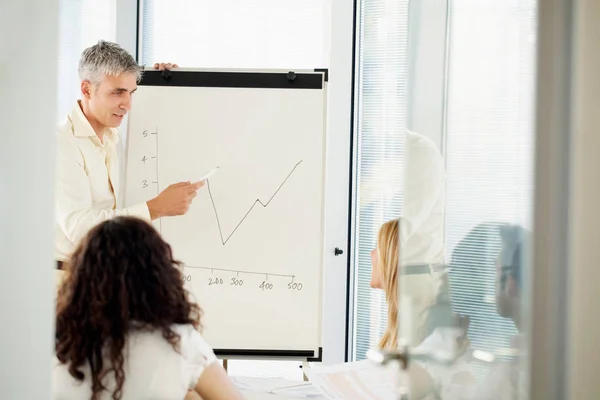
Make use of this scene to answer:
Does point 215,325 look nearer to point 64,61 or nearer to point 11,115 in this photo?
point 64,61

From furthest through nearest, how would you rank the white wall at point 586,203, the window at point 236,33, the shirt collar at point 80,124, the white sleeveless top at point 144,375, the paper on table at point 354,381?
1. the window at point 236,33
2. the shirt collar at point 80,124
3. the paper on table at point 354,381
4. the white sleeveless top at point 144,375
5. the white wall at point 586,203

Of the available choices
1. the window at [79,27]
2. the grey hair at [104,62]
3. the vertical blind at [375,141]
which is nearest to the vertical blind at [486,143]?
the grey hair at [104,62]

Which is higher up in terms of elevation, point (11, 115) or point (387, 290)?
point (11, 115)

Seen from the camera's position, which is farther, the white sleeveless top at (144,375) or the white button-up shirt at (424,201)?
the white sleeveless top at (144,375)

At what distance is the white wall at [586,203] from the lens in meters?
1.13

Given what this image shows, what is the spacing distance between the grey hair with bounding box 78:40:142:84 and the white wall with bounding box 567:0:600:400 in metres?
1.78

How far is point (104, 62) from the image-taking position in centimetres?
251

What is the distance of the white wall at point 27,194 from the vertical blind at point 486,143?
2.50ft

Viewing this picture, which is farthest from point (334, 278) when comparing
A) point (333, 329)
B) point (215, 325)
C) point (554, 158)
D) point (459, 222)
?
point (554, 158)

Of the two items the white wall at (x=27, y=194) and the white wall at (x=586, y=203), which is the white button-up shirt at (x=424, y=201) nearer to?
the white wall at (x=586, y=203)

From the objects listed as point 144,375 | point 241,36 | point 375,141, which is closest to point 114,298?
point 144,375

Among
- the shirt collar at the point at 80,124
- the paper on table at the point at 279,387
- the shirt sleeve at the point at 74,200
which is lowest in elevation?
the paper on table at the point at 279,387

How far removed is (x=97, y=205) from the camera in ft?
8.38

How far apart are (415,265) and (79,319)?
763mm
